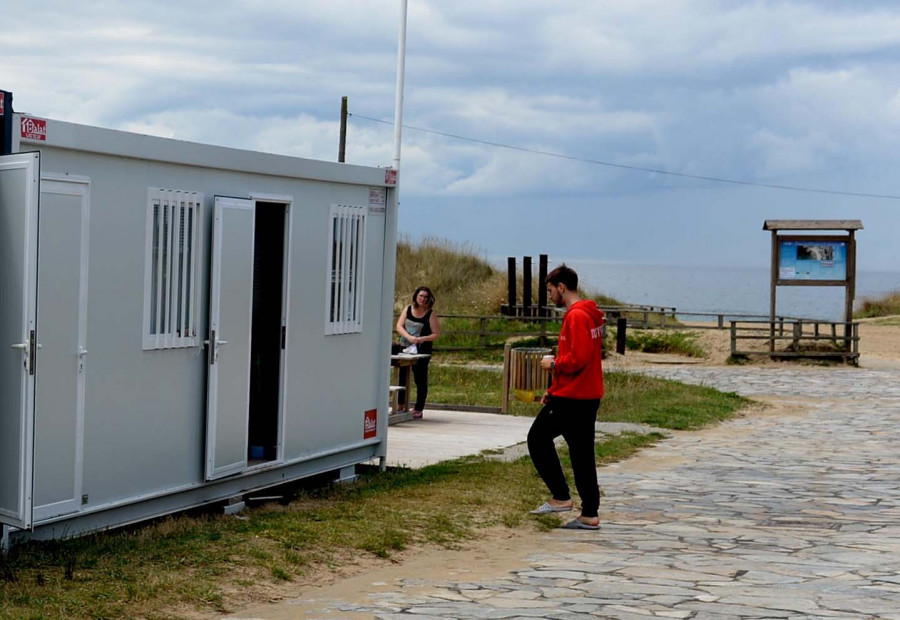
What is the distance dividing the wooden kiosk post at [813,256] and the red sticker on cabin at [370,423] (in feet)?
62.8

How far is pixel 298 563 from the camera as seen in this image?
7.99 m

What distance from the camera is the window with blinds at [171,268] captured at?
28.7ft

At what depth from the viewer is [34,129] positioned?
7613 mm

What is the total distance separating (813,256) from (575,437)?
21723mm

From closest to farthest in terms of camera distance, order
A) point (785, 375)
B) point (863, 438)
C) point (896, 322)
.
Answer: point (863, 438), point (785, 375), point (896, 322)

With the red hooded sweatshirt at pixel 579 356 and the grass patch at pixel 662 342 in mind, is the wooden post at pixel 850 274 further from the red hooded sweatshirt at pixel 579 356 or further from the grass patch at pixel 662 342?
the red hooded sweatshirt at pixel 579 356

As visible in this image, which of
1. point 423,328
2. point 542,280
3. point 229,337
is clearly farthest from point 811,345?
point 229,337

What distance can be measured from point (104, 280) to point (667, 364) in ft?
74.0

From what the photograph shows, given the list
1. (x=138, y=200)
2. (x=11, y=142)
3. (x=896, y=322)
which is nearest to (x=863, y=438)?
(x=138, y=200)

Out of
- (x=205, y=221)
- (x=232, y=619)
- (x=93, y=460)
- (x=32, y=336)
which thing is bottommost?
(x=232, y=619)

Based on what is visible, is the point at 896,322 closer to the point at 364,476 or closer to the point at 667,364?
the point at 667,364

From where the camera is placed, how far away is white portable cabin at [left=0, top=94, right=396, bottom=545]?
7.54 metres

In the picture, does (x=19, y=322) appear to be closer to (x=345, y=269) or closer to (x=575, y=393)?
(x=575, y=393)

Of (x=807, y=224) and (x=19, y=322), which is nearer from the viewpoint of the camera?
(x=19, y=322)
